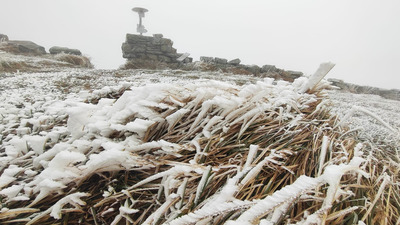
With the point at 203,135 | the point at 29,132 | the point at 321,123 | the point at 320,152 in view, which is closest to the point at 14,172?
the point at 29,132

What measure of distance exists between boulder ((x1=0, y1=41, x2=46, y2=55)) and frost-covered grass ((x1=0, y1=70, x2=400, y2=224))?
41.6ft

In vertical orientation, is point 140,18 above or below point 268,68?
above

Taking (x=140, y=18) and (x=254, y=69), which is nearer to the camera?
(x=254, y=69)

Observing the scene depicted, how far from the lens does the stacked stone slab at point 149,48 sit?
11.9 m

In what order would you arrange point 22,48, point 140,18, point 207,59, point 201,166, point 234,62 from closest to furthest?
point 201,166
point 234,62
point 207,59
point 22,48
point 140,18

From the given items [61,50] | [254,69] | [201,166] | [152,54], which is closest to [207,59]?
[254,69]

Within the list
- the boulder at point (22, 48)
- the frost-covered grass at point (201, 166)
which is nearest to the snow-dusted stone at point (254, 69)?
the frost-covered grass at point (201, 166)

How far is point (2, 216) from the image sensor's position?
1.89 feet

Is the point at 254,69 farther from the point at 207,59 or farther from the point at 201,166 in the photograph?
the point at 201,166

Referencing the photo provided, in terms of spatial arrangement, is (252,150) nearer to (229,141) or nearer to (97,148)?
(229,141)

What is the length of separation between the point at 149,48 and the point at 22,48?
246 inches

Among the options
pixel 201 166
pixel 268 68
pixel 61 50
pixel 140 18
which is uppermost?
pixel 140 18

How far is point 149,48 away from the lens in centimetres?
1202

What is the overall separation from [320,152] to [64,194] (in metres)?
0.81
